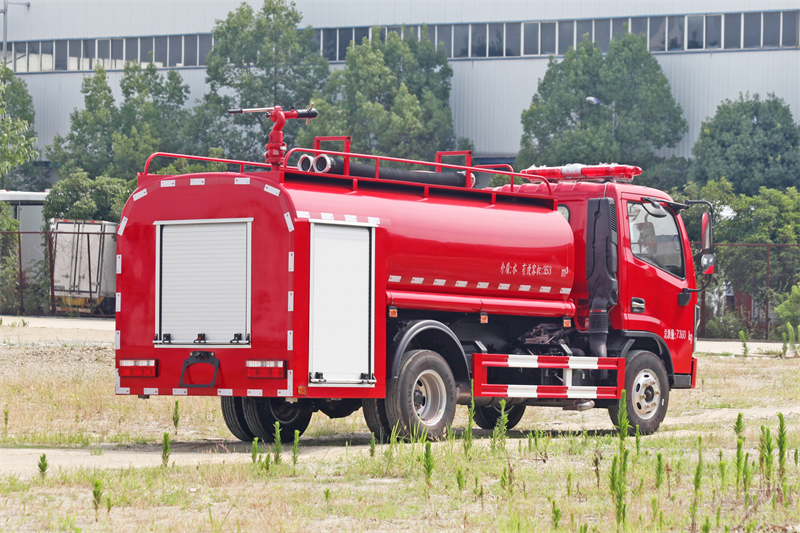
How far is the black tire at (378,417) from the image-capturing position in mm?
11523

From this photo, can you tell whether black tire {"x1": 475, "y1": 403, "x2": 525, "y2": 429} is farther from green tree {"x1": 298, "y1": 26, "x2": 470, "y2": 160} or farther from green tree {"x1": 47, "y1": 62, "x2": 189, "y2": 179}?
green tree {"x1": 47, "y1": 62, "x2": 189, "y2": 179}

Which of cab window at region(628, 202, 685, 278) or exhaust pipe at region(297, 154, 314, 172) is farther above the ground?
exhaust pipe at region(297, 154, 314, 172)

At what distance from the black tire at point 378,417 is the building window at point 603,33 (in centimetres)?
4342

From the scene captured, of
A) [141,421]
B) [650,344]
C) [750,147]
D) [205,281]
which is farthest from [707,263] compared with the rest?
[750,147]

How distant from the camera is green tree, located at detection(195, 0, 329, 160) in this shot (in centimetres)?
5519

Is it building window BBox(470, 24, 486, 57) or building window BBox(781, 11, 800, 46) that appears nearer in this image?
building window BBox(781, 11, 800, 46)

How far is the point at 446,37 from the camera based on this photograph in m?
55.8

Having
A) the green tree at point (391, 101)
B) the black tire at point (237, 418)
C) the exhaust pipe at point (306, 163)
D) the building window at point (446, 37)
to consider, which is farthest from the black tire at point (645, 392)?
the building window at point (446, 37)

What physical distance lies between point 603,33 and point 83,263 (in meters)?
28.9

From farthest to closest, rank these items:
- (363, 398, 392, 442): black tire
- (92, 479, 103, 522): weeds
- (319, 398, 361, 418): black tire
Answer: (319, 398, 361, 418): black tire < (363, 398, 392, 442): black tire < (92, 479, 103, 522): weeds

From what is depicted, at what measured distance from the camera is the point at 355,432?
13664mm

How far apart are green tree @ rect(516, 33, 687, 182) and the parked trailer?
2126 cm

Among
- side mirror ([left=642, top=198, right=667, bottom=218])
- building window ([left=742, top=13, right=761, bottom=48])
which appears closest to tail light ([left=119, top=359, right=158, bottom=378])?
side mirror ([left=642, top=198, right=667, bottom=218])

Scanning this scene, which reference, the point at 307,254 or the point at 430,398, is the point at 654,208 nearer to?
the point at 430,398
